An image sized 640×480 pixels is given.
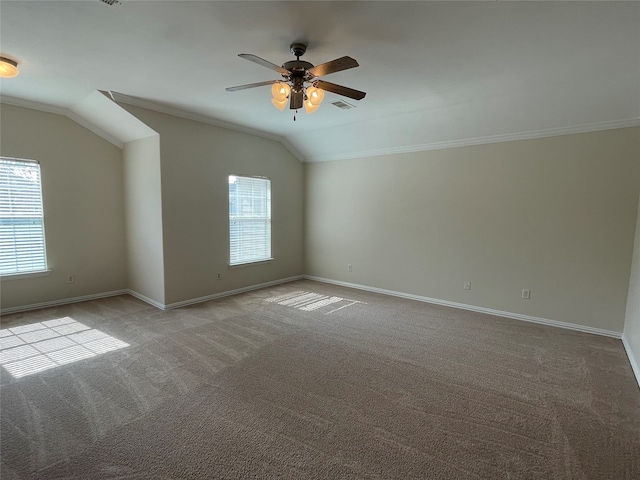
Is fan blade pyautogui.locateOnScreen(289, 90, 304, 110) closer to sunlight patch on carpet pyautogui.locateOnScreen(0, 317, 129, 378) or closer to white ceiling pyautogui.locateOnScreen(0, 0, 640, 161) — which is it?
white ceiling pyautogui.locateOnScreen(0, 0, 640, 161)

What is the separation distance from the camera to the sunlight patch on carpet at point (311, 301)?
15.5 ft

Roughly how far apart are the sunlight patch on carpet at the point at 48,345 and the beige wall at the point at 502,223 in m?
3.96

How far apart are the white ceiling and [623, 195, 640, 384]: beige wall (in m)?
1.53

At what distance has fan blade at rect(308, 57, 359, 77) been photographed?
2109mm

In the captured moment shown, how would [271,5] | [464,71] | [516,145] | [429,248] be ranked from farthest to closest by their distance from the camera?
[429,248] → [516,145] → [464,71] → [271,5]

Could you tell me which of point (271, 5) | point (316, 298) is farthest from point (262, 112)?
point (316, 298)

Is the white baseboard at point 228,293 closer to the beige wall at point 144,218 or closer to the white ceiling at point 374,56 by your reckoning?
the beige wall at point 144,218

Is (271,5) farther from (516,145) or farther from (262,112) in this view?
(516,145)

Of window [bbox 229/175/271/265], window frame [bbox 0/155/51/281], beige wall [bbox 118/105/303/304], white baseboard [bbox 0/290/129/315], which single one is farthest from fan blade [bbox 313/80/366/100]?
white baseboard [bbox 0/290/129/315]

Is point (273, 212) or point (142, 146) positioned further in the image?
point (273, 212)

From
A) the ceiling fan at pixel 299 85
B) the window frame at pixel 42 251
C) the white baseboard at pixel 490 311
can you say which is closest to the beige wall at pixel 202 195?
the window frame at pixel 42 251

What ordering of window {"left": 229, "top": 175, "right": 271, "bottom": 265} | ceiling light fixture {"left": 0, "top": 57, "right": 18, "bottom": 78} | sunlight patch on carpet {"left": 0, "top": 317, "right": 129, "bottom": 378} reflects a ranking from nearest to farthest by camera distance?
ceiling light fixture {"left": 0, "top": 57, "right": 18, "bottom": 78}
sunlight patch on carpet {"left": 0, "top": 317, "right": 129, "bottom": 378}
window {"left": 229, "top": 175, "right": 271, "bottom": 265}

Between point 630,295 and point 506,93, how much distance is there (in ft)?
8.70

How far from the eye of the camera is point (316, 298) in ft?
17.0
